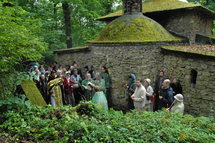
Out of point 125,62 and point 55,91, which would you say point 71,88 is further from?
point 125,62

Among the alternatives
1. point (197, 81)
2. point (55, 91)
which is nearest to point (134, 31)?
point (197, 81)

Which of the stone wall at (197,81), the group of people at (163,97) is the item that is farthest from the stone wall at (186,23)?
the group of people at (163,97)

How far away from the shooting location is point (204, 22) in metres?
12.1

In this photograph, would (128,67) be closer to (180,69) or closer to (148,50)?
(148,50)

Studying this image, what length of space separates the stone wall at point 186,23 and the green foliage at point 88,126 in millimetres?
7133

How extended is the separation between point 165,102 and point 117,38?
4.42 metres

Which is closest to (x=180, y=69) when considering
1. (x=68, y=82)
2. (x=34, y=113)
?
(x=68, y=82)

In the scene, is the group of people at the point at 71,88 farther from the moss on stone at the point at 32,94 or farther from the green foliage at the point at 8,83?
the green foliage at the point at 8,83

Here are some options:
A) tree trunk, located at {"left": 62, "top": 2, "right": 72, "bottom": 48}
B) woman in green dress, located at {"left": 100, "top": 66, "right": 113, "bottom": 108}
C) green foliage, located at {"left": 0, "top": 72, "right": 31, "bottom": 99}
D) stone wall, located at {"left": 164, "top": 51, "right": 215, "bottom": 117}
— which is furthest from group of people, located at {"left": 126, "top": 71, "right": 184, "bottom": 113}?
tree trunk, located at {"left": 62, "top": 2, "right": 72, "bottom": 48}

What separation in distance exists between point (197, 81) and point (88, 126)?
5120 mm

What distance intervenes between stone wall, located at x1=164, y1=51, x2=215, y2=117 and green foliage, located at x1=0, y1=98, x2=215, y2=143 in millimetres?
2002

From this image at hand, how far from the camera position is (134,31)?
959cm

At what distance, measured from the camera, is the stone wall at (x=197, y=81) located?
265 inches

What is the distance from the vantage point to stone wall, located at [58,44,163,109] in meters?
8.97
